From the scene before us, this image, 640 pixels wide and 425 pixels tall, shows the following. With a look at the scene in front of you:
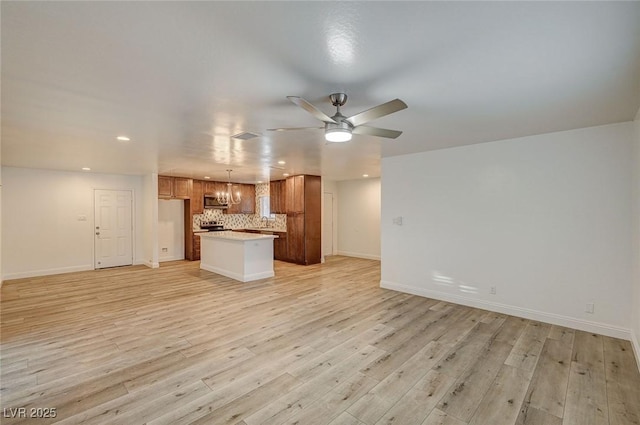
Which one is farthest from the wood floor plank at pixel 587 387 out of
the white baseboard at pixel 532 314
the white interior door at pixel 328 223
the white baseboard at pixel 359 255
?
the white interior door at pixel 328 223

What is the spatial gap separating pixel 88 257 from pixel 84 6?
7.65 meters

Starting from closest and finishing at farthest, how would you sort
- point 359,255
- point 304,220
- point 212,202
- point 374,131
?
point 374,131 < point 304,220 < point 359,255 < point 212,202

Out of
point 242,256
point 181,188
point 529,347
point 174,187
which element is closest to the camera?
point 529,347

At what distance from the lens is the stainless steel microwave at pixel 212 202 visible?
9.10 metres

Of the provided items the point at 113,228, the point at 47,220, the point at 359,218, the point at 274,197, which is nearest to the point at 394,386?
the point at 359,218

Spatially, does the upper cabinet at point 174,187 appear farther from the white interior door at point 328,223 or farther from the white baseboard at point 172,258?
the white interior door at point 328,223

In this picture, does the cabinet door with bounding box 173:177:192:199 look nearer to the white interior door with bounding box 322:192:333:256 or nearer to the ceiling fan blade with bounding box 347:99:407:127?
the white interior door with bounding box 322:192:333:256

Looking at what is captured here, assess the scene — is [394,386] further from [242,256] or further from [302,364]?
[242,256]

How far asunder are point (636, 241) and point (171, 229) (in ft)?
32.0

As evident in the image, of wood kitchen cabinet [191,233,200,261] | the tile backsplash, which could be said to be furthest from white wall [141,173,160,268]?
the tile backsplash

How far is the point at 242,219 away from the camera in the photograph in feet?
34.0

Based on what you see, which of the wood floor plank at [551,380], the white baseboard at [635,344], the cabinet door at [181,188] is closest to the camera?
the wood floor plank at [551,380]

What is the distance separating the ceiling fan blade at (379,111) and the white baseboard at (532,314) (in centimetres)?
350

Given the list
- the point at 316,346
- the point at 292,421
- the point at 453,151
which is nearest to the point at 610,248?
the point at 453,151
